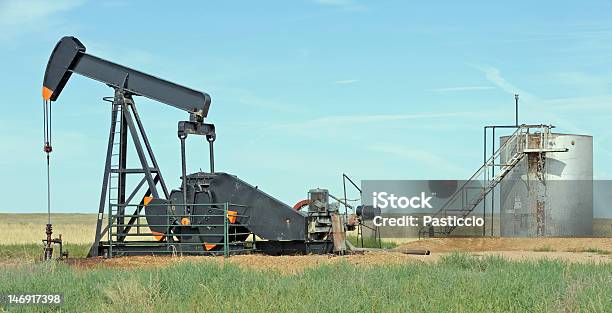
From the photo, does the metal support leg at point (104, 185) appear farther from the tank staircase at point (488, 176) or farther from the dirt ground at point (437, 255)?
the tank staircase at point (488, 176)

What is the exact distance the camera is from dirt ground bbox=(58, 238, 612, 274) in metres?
15.3

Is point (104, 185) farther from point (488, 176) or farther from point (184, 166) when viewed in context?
point (488, 176)

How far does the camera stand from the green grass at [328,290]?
27.7ft

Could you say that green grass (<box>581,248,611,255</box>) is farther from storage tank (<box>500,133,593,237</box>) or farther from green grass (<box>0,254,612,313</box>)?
green grass (<box>0,254,612,313</box>)

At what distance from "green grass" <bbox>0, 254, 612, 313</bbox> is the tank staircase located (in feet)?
50.7

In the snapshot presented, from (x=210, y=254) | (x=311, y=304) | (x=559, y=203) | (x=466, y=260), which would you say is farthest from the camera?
(x=559, y=203)

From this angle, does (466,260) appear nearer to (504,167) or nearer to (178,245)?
(178,245)

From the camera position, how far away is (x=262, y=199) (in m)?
17.7

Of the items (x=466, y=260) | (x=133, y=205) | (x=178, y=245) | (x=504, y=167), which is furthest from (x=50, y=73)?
(x=504, y=167)

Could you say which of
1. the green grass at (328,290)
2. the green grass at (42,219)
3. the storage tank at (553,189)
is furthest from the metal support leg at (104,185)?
the green grass at (42,219)

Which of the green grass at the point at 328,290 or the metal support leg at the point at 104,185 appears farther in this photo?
the metal support leg at the point at 104,185

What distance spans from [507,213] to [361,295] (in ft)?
63.8

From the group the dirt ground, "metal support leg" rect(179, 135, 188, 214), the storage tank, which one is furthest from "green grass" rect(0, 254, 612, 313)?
the storage tank

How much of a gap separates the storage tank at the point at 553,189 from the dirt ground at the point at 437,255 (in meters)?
1.07
